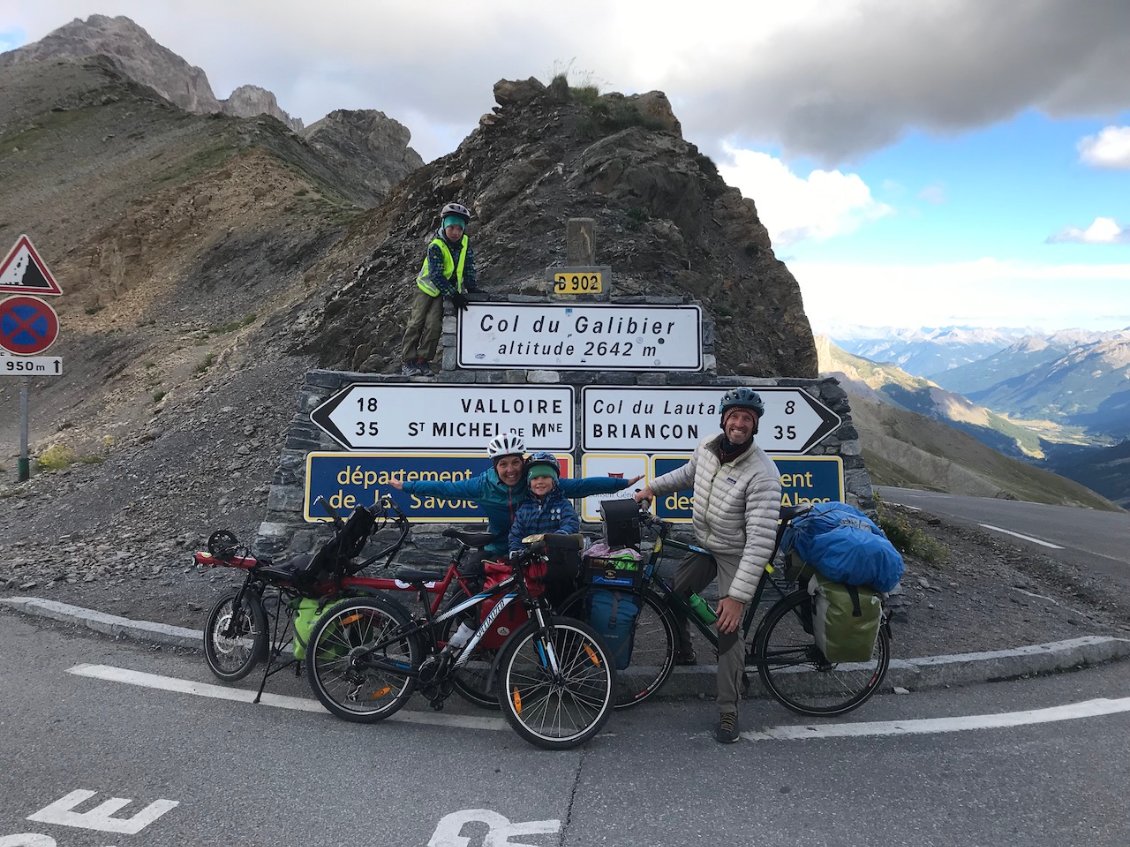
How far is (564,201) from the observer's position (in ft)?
48.7

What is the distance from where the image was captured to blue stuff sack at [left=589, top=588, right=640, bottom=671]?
163 inches

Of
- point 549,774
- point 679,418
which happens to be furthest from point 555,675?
point 679,418

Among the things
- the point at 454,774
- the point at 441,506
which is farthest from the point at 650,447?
the point at 454,774

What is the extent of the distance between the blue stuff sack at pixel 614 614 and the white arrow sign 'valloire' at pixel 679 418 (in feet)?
7.29

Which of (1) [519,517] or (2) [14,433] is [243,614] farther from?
(2) [14,433]

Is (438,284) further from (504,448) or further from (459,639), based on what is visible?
(459,639)

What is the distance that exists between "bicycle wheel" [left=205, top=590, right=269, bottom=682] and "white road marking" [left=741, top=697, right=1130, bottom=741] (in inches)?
122

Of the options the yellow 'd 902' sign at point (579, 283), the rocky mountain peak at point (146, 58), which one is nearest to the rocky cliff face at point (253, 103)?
the rocky mountain peak at point (146, 58)

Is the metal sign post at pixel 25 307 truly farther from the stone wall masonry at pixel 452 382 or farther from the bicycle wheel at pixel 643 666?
the bicycle wheel at pixel 643 666

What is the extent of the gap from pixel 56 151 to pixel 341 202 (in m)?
25.4

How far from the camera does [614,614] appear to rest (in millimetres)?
4133

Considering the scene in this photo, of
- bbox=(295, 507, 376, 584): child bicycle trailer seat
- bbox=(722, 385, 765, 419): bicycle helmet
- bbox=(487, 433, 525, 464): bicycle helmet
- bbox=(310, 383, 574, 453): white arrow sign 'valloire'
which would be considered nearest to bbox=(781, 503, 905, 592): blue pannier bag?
bbox=(722, 385, 765, 419): bicycle helmet

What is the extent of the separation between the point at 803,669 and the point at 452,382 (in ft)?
12.0

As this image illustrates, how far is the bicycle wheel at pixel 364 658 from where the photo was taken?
3986 mm
